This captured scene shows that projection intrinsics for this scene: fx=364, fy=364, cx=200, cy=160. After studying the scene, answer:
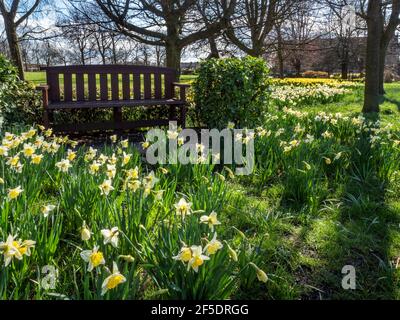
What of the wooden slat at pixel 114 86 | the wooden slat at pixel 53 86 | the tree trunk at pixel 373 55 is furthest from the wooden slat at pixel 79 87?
the tree trunk at pixel 373 55

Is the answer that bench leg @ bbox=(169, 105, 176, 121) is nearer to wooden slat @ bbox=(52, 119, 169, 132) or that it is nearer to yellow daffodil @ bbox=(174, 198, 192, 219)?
wooden slat @ bbox=(52, 119, 169, 132)

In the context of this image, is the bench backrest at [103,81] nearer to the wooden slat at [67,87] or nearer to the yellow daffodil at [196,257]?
the wooden slat at [67,87]

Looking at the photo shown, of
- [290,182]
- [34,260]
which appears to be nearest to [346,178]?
[290,182]

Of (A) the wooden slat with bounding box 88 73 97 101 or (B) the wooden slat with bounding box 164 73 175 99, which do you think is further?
(B) the wooden slat with bounding box 164 73 175 99

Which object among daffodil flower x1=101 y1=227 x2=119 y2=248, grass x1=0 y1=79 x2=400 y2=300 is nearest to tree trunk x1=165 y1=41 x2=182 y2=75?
grass x1=0 y1=79 x2=400 y2=300

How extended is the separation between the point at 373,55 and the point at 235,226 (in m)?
6.27

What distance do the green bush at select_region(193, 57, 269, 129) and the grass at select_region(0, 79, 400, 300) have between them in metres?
1.30

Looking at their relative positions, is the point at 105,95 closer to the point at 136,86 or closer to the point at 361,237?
the point at 136,86

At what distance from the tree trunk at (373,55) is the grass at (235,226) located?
415 cm

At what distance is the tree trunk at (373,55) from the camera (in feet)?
23.2

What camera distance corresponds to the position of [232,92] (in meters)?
4.78

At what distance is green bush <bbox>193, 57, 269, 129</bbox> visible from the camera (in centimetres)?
478
